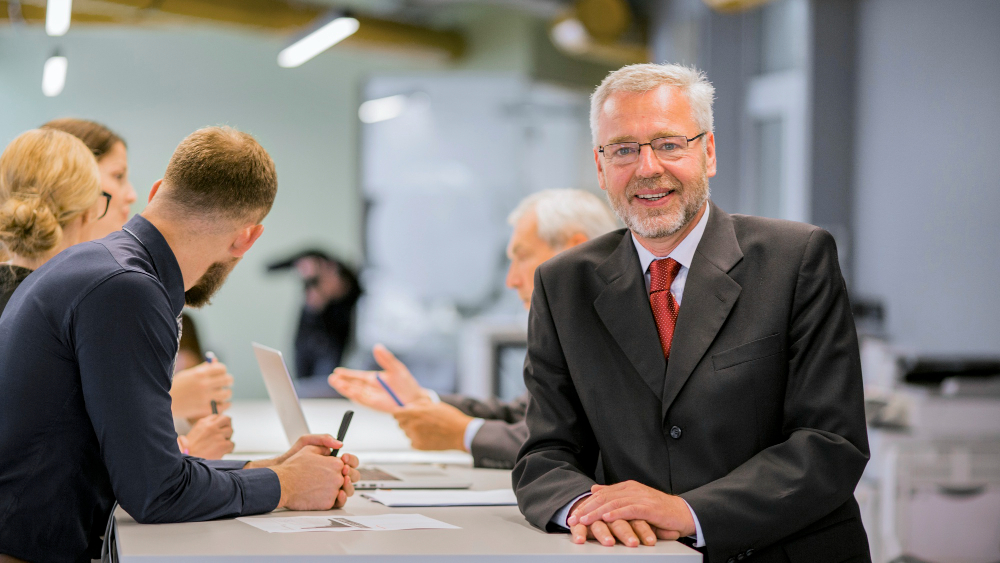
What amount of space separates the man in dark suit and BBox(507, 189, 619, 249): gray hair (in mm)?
648

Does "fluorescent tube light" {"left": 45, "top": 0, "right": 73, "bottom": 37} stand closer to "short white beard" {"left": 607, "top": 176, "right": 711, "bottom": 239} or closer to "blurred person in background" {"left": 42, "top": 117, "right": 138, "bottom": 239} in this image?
"blurred person in background" {"left": 42, "top": 117, "right": 138, "bottom": 239}

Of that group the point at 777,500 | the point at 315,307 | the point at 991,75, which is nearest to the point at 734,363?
A: the point at 777,500

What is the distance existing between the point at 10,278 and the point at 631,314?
1358mm

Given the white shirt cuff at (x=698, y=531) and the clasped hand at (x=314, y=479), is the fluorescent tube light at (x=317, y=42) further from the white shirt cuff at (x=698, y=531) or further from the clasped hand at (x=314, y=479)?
the white shirt cuff at (x=698, y=531)

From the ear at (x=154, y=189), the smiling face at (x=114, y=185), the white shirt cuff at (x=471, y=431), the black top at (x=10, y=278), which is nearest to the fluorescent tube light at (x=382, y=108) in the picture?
the smiling face at (x=114, y=185)

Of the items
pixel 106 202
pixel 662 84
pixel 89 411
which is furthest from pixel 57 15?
pixel 662 84

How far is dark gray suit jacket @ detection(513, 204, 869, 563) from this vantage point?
1.52m

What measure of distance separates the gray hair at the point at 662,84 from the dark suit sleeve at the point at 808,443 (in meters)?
0.33

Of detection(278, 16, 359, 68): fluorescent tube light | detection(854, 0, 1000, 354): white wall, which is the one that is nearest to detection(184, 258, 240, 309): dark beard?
detection(854, 0, 1000, 354): white wall

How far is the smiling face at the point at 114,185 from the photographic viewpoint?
7.94 ft

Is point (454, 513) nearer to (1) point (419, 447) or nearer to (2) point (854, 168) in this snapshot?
(1) point (419, 447)

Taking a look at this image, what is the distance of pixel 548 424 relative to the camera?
1.75 metres

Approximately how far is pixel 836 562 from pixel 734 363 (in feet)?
1.28

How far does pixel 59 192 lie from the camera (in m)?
2.06
